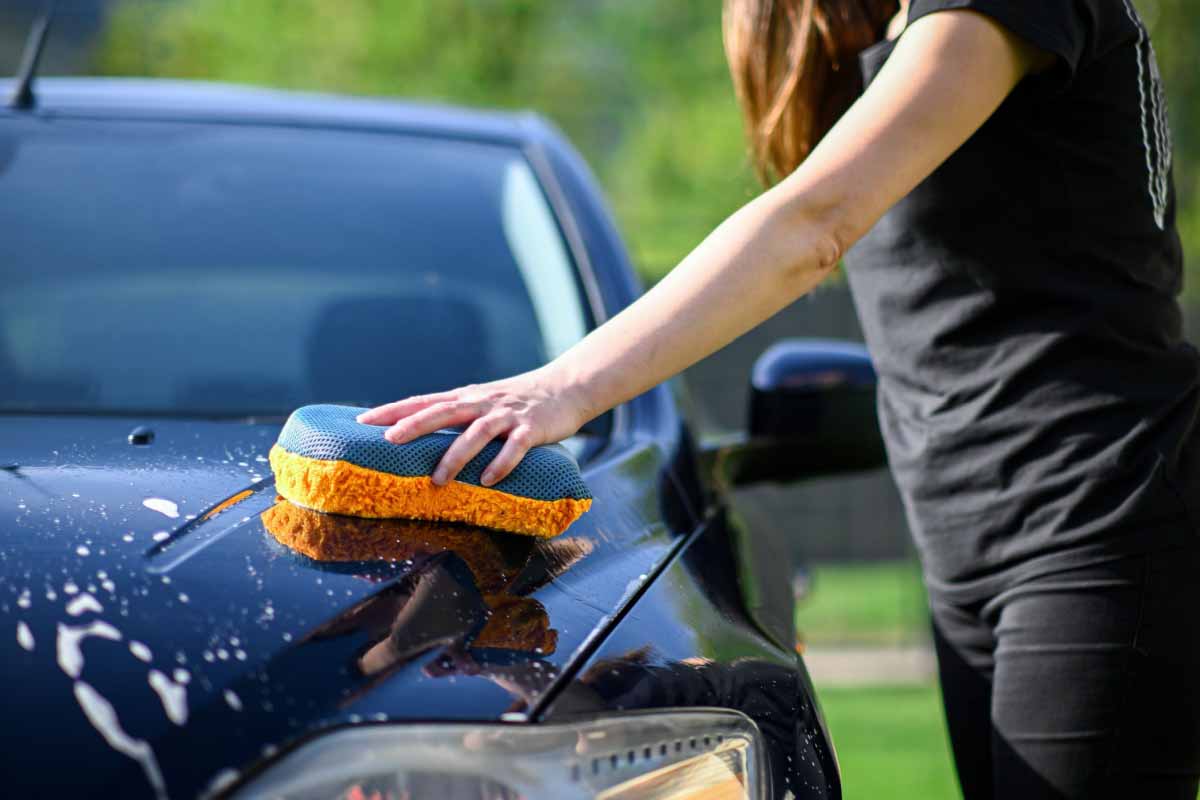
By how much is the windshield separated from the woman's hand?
646 mm

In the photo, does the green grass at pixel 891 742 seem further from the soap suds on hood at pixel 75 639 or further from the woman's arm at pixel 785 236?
the soap suds on hood at pixel 75 639

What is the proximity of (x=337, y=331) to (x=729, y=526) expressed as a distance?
0.61 meters

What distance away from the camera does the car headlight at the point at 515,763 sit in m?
0.98

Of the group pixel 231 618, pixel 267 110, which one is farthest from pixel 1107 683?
pixel 267 110

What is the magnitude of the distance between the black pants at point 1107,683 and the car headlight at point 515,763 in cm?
50

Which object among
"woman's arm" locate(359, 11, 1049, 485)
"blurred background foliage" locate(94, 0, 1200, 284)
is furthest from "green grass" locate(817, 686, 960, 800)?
"blurred background foliage" locate(94, 0, 1200, 284)

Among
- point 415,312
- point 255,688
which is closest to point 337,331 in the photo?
point 415,312

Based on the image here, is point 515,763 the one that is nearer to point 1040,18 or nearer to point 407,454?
point 407,454

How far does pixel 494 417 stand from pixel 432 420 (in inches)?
2.1

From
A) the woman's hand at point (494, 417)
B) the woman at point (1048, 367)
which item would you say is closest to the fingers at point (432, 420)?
the woman's hand at point (494, 417)

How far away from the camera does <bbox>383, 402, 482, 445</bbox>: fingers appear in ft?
4.09

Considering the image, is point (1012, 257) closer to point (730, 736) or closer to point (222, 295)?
point (730, 736)

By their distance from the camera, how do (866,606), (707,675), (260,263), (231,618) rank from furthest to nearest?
1. (866,606)
2. (260,263)
3. (707,675)
4. (231,618)

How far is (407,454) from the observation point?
124cm
